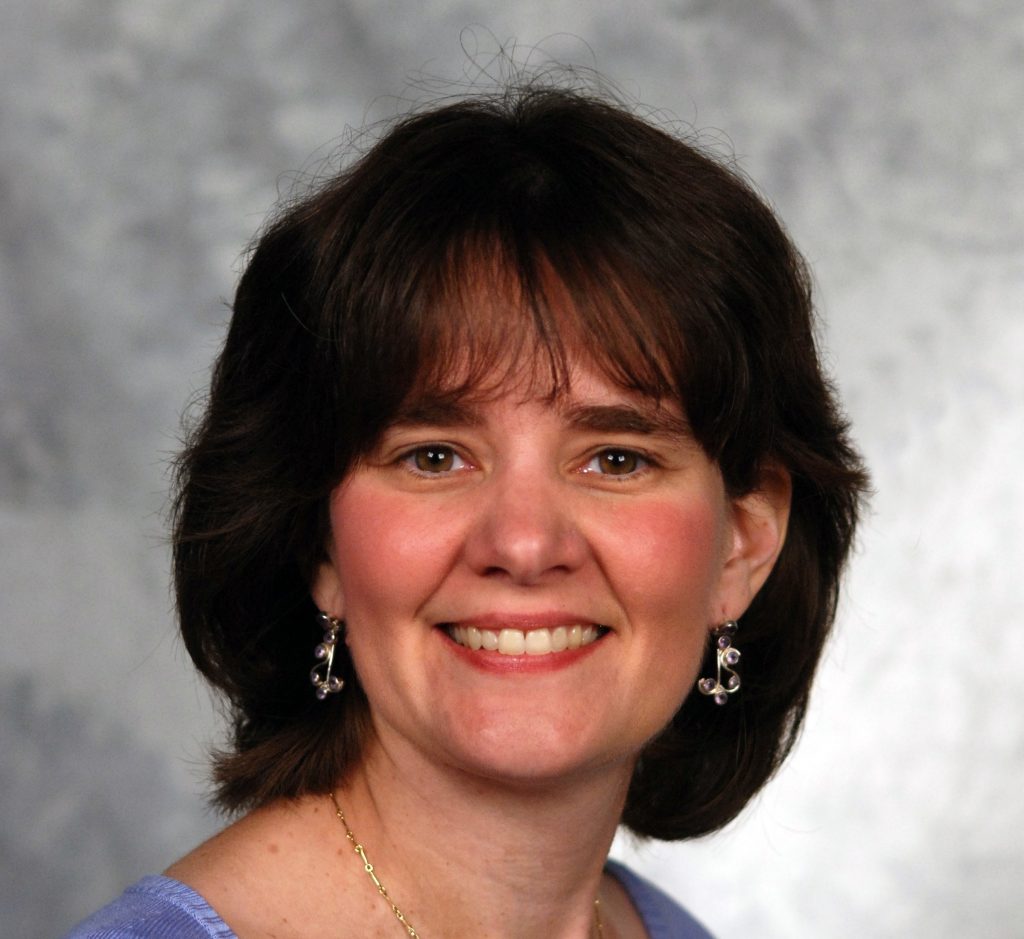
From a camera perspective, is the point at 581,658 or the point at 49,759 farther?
the point at 49,759

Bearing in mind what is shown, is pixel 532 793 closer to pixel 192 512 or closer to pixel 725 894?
pixel 192 512

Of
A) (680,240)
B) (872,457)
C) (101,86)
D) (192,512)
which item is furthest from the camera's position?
(872,457)

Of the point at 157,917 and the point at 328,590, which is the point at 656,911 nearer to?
the point at 328,590

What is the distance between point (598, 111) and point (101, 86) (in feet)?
6.38

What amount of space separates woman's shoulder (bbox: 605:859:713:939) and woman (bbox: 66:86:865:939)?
0.52 m

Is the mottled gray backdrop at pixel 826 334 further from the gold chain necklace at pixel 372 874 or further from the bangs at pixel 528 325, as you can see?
the bangs at pixel 528 325

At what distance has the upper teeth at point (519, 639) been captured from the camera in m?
2.82

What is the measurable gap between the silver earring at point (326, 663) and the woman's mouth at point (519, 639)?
0.33m

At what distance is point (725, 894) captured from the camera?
501 cm

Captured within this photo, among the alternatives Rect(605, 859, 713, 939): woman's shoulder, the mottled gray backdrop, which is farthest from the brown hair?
the mottled gray backdrop

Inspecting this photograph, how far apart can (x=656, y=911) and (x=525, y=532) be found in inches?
54.1

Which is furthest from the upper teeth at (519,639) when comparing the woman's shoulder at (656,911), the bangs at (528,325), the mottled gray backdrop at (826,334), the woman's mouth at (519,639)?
the mottled gray backdrop at (826,334)

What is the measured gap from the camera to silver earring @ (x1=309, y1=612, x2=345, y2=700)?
10.2 feet

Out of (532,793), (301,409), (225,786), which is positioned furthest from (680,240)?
(225,786)
